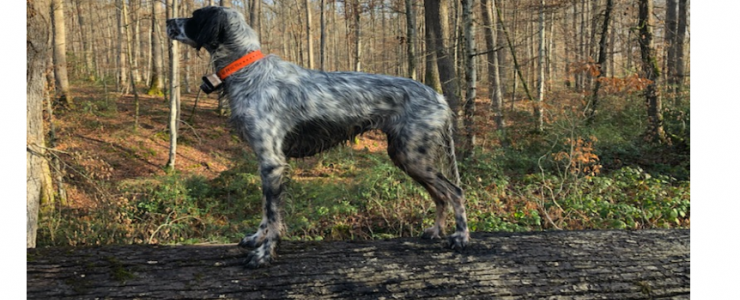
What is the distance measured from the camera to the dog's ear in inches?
144

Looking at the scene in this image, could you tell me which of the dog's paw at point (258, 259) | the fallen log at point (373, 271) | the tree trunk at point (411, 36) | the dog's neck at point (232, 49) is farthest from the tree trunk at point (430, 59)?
the dog's paw at point (258, 259)

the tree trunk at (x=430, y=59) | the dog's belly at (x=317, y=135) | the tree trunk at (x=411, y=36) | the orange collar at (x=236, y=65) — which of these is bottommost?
the dog's belly at (x=317, y=135)

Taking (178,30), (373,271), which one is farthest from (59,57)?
(373,271)

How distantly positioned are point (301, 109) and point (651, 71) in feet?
36.8

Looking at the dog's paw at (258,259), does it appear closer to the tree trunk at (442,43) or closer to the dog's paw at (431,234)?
the dog's paw at (431,234)

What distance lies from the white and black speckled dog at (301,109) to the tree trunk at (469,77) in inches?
222

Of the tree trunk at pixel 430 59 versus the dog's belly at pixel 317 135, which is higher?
the tree trunk at pixel 430 59

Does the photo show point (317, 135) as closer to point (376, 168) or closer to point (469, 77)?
point (376, 168)

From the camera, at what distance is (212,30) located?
365cm

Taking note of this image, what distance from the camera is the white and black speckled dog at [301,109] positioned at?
11.7 feet

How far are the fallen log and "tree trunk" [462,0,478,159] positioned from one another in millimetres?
5873

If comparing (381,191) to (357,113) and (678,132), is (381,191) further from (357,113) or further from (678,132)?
(678,132)

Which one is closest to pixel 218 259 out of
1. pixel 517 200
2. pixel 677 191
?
pixel 517 200

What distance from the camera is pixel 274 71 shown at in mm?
3699
